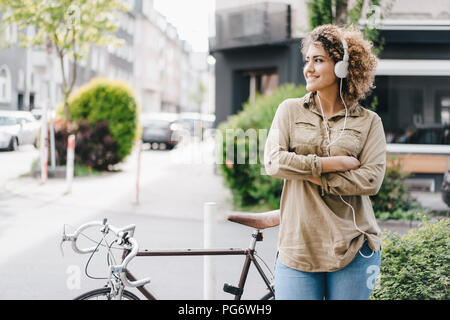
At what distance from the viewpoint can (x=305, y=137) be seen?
8.49ft

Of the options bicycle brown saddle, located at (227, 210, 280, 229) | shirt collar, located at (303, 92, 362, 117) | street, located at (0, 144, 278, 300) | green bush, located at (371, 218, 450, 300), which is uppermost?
shirt collar, located at (303, 92, 362, 117)

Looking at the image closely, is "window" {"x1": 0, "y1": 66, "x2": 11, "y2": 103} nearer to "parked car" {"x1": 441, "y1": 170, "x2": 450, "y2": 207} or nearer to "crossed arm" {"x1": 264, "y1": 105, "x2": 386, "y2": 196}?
"parked car" {"x1": 441, "y1": 170, "x2": 450, "y2": 207}

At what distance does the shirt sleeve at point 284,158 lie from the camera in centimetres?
250

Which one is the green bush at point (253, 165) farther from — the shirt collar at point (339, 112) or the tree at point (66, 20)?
the tree at point (66, 20)

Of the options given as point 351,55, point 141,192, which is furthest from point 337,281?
point 141,192

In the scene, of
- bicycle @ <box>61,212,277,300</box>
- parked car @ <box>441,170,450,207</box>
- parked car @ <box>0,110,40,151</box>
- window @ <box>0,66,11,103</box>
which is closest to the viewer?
bicycle @ <box>61,212,277,300</box>

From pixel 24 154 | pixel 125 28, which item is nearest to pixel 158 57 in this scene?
pixel 125 28

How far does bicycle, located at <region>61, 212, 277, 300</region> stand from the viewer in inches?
102

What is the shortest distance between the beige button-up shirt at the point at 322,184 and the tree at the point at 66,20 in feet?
42.4

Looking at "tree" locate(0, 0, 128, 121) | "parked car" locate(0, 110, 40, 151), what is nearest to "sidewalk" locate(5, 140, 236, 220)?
"parked car" locate(0, 110, 40, 151)

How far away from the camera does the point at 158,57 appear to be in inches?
3051

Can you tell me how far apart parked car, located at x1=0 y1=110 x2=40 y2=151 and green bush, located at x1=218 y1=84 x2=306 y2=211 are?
21.3ft

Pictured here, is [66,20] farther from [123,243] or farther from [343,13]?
[123,243]

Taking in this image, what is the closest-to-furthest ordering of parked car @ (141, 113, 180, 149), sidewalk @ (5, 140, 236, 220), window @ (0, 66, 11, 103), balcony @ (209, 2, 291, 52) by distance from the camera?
sidewalk @ (5, 140, 236, 220), balcony @ (209, 2, 291, 52), parked car @ (141, 113, 180, 149), window @ (0, 66, 11, 103)
